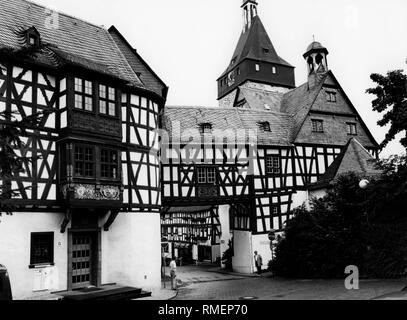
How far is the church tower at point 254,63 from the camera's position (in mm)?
55156

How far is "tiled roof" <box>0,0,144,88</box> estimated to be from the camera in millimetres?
19547

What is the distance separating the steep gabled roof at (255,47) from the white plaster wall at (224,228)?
71.9 ft

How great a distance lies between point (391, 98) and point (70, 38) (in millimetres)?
16336

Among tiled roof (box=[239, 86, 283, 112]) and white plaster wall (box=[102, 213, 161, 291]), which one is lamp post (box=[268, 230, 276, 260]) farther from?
tiled roof (box=[239, 86, 283, 112])

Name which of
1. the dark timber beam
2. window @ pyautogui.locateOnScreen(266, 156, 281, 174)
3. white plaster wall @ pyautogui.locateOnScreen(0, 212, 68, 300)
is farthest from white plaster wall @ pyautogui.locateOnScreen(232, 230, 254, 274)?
white plaster wall @ pyautogui.locateOnScreen(0, 212, 68, 300)

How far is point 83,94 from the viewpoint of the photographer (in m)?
19.5

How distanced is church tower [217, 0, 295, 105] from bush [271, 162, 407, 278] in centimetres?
3292

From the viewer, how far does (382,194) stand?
1842 cm

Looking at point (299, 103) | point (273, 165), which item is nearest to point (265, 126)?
point (273, 165)

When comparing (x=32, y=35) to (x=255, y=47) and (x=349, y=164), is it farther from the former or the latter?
(x=255, y=47)

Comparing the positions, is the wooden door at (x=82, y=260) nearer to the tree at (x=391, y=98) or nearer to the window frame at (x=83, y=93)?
the window frame at (x=83, y=93)

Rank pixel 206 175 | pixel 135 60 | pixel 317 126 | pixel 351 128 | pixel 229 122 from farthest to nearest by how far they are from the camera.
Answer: pixel 351 128 → pixel 317 126 → pixel 229 122 → pixel 206 175 → pixel 135 60
